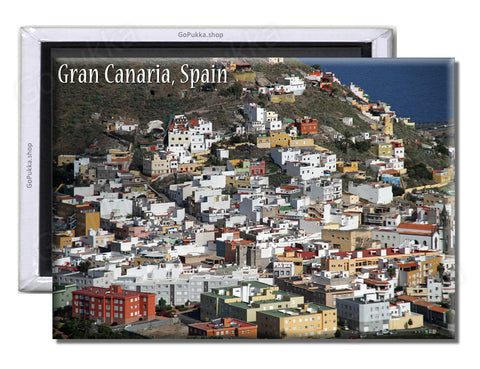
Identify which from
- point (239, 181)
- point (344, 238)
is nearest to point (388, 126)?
point (344, 238)

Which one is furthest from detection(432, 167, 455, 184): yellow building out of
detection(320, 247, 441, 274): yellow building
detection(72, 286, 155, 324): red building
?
detection(72, 286, 155, 324): red building

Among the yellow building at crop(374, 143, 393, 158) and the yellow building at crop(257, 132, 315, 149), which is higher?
the yellow building at crop(257, 132, 315, 149)

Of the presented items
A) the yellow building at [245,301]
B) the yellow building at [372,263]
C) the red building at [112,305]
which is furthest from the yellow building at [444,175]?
the red building at [112,305]

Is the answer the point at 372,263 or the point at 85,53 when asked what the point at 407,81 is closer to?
the point at 372,263

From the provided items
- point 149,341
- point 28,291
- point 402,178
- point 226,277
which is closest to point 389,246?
point 402,178

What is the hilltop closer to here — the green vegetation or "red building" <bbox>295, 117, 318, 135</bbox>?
"red building" <bbox>295, 117, 318, 135</bbox>

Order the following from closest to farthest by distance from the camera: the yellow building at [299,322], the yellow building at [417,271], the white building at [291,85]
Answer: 1. the yellow building at [299,322]
2. the yellow building at [417,271]
3. the white building at [291,85]

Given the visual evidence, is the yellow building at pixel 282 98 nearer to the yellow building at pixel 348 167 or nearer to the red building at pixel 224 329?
the yellow building at pixel 348 167
